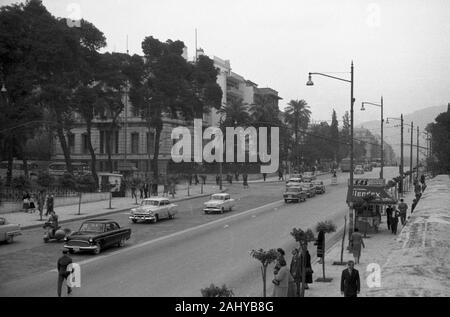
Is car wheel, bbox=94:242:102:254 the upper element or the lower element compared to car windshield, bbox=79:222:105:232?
lower

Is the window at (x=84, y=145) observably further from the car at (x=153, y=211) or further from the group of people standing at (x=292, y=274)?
the group of people standing at (x=292, y=274)

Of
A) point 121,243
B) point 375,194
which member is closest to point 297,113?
point 375,194

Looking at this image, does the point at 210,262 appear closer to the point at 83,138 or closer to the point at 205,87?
the point at 205,87

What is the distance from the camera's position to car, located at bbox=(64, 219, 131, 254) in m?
21.5

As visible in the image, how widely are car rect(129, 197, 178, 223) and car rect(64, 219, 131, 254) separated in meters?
8.32

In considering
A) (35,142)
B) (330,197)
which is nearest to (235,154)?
(35,142)

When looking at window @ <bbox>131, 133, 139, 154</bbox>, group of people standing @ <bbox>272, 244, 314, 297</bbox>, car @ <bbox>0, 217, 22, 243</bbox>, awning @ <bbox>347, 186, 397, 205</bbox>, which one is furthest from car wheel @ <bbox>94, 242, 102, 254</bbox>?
window @ <bbox>131, 133, 139, 154</bbox>

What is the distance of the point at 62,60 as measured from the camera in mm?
53406

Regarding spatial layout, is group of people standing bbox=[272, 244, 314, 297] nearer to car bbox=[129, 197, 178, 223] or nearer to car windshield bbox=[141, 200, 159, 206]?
car bbox=[129, 197, 178, 223]

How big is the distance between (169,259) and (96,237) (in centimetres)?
315

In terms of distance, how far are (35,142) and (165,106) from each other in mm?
37515

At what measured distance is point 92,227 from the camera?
2278 cm

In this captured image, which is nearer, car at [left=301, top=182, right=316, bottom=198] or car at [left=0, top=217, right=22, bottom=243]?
car at [left=0, top=217, right=22, bottom=243]

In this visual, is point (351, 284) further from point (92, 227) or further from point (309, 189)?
point (309, 189)
